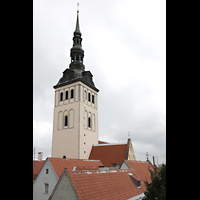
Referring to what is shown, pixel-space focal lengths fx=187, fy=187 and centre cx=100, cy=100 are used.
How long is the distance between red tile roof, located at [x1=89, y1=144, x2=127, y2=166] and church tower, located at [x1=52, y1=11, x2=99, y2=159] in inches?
51.0

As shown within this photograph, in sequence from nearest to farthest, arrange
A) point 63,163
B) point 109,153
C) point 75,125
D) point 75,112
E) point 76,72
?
point 63,163
point 109,153
point 75,125
point 75,112
point 76,72

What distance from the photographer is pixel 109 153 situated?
25.5 meters

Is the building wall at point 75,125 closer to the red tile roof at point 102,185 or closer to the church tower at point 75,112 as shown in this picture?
the church tower at point 75,112

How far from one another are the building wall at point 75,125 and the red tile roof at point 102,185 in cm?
1407

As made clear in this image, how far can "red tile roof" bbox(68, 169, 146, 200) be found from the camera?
30.9 feet

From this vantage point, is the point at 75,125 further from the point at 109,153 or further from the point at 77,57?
the point at 77,57

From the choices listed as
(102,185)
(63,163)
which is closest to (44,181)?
(63,163)

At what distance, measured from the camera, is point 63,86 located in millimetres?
31344

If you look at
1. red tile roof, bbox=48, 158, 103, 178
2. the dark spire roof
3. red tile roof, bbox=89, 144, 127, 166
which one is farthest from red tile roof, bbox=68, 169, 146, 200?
the dark spire roof

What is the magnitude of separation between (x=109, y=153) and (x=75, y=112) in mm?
7880
